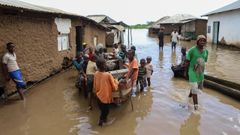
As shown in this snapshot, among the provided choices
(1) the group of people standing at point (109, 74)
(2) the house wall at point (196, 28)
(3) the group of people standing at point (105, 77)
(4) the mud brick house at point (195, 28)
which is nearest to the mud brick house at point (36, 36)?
(1) the group of people standing at point (109, 74)

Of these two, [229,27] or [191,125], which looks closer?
[191,125]

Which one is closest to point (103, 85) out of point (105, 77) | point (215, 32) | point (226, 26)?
point (105, 77)

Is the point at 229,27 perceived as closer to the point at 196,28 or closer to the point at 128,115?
the point at 196,28

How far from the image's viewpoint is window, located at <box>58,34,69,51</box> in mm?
13712

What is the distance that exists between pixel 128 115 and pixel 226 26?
21.5m

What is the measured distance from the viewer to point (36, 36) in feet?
36.2

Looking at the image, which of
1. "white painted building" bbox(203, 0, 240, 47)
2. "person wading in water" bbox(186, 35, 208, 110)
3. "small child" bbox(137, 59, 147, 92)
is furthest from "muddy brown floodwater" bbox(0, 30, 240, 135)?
"white painted building" bbox(203, 0, 240, 47)

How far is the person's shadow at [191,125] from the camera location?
6.25m

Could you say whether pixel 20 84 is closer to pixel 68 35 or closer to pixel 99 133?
pixel 99 133

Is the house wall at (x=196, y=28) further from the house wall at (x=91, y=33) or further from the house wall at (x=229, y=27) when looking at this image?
the house wall at (x=91, y=33)

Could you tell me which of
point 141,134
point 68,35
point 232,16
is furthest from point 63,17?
point 232,16

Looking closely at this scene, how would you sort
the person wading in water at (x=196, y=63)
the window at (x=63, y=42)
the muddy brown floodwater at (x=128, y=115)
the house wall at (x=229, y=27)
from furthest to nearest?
the house wall at (x=229, y=27), the window at (x=63, y=42), the person wading in water at (x=196, y=63), the muddy brown floodwater at (x=128, y=115)

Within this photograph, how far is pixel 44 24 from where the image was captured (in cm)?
1184

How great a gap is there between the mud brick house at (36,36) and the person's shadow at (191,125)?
5.66 meters
